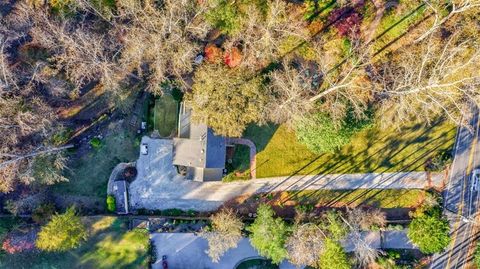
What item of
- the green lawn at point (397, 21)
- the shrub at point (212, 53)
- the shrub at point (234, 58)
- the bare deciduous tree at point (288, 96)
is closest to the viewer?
the bare deciduous tree at point (288, 96)

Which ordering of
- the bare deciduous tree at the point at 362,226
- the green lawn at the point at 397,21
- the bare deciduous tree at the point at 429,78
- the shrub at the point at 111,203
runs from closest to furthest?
the bare deciduous tree at the point at 429,78 → the bare deciduous tree at the point at 362,226 → the shrub at the point at 111,203 → the green lawn at the point at 397,21

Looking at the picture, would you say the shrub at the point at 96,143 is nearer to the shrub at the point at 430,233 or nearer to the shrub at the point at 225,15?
the shrub at the point at 225,15

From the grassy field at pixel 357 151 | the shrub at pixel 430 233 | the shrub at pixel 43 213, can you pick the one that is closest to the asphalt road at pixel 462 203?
the grassy field at pixel 357 151

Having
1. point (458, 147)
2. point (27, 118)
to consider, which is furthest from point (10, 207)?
point (458, 147)

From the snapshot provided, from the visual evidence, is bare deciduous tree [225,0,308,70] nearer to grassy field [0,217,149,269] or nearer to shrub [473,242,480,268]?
grassy field [0,217,149,269]

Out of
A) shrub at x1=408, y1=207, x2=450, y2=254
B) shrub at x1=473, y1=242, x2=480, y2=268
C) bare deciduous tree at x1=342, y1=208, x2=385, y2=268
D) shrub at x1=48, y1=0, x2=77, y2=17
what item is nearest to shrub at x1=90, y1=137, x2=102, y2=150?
shrub at x1=48, y1=0, x2=77, y2=17

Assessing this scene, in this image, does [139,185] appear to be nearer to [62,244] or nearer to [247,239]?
[62,244]
